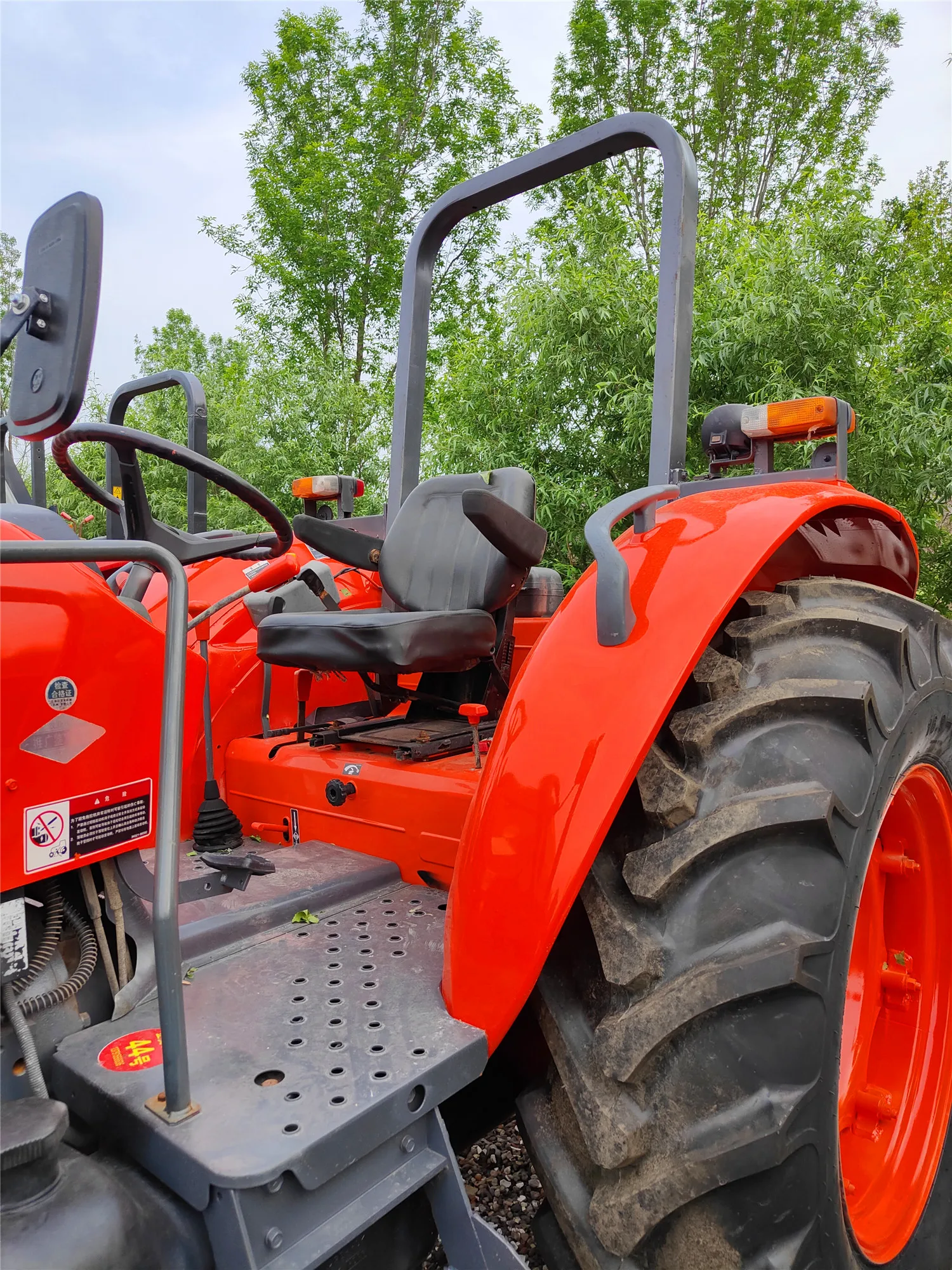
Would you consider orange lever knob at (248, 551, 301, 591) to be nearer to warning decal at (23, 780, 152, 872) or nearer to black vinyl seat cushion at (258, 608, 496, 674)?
black vinyl seat cushion at (258, 608, 496, 674)

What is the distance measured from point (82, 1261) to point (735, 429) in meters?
1.94

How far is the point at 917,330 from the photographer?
265 inches

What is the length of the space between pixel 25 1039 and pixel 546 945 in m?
0.59

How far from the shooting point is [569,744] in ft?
3.66

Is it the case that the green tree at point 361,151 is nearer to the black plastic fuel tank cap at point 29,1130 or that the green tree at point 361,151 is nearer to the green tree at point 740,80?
the green tree at point 740,80

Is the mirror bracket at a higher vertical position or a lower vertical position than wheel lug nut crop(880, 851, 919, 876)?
higher

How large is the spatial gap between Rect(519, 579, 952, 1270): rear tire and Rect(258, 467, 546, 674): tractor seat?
2.61ft

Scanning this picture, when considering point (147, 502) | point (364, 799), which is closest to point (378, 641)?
A: point (364, 799)

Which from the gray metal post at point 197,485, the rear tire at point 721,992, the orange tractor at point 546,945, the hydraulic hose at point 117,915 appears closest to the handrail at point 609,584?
the orange tractor at point 546,945

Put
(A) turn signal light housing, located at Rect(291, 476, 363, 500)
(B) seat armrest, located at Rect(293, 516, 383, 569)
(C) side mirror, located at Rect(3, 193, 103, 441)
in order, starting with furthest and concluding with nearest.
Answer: (A) turn signal light housing, located at Rect(291, 476, 363, 500)
(B) seat armrest, located at Rect(293, 516, 383, 569)
(C) side mirror, located at Rect(3, 193, 103, 441)

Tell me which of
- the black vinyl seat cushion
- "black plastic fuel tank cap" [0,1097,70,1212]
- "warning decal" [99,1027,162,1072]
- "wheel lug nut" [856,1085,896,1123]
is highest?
the black vinyl seat cushion

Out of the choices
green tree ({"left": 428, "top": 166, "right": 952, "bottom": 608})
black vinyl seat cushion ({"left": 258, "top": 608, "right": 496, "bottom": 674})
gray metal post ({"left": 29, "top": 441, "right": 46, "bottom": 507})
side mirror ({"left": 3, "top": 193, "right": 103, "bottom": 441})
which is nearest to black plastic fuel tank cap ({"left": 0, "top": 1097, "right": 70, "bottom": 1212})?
side mirror ({"left": 3, "top": 193, "right": 103, "bottom": 441})

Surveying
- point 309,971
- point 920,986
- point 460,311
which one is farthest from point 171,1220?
point 460,311

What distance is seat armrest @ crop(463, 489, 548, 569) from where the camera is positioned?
5.75 feet
